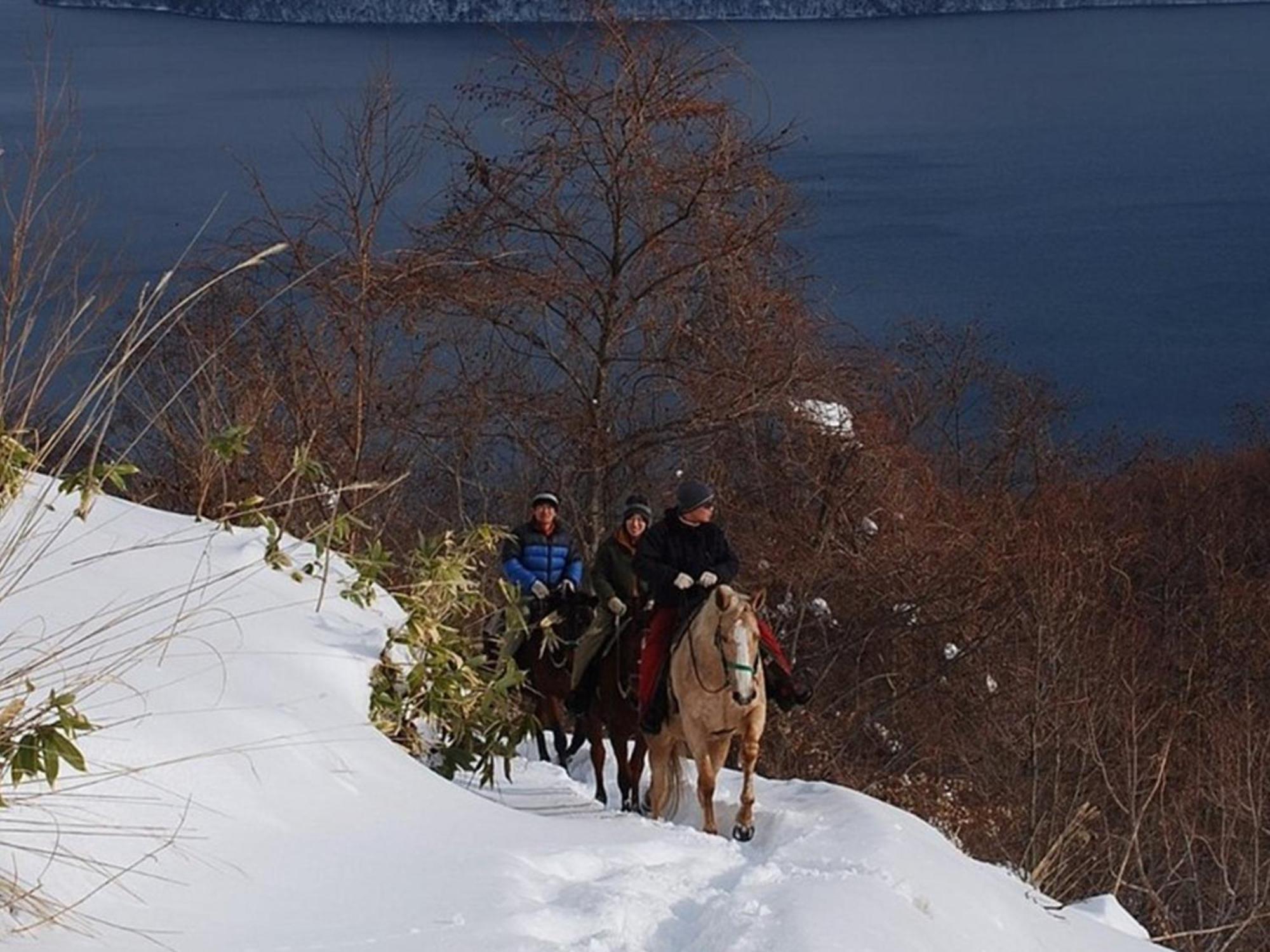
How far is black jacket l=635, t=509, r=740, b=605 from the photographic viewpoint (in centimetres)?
888

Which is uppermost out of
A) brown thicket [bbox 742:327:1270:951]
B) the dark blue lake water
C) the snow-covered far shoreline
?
the snow-covered far shoreline

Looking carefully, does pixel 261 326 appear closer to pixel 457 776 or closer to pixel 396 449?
pixel 396 449

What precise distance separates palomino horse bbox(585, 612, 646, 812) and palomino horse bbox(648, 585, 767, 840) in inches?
27.2

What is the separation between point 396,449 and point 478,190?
378 centimetres

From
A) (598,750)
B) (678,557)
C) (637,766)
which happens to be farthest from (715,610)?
(598,750)

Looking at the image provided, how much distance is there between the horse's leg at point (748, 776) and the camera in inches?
325

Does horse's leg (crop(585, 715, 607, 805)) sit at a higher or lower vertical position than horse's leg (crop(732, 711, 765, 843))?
lower

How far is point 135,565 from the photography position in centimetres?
612

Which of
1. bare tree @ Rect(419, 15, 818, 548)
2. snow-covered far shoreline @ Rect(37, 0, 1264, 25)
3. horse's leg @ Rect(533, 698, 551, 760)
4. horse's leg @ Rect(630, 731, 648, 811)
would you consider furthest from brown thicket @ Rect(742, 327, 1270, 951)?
snow-covered far shoreline @ Rect(37, 0, 1264, 25)

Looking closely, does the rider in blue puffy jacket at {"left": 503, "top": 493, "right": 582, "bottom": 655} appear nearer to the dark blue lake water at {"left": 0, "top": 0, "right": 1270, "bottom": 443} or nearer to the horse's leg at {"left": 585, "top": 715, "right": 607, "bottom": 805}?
the horse's leg at {"left": 585, "top": 715, "right": 607, "bottom": 805}

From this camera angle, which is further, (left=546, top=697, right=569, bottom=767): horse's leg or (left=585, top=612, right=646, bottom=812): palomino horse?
(left=546, top=697, right=569, bottom=767): horse's leg

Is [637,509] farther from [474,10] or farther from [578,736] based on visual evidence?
[474,10]

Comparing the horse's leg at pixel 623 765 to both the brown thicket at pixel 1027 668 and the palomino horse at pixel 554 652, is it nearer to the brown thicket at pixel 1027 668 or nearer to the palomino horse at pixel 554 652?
the palomino horse at pixel 554 652

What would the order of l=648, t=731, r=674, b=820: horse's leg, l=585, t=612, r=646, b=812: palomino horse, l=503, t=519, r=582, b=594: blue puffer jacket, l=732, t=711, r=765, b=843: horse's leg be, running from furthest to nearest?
l=503, t=519, r=582, b=594: blue puffer jacket < l=585, t=612, r=646, b=812: palomino horse < l=648, t=731, r=674, b=820: horse's leg < l=732, t=711, r=765, b=843: horse's leg
